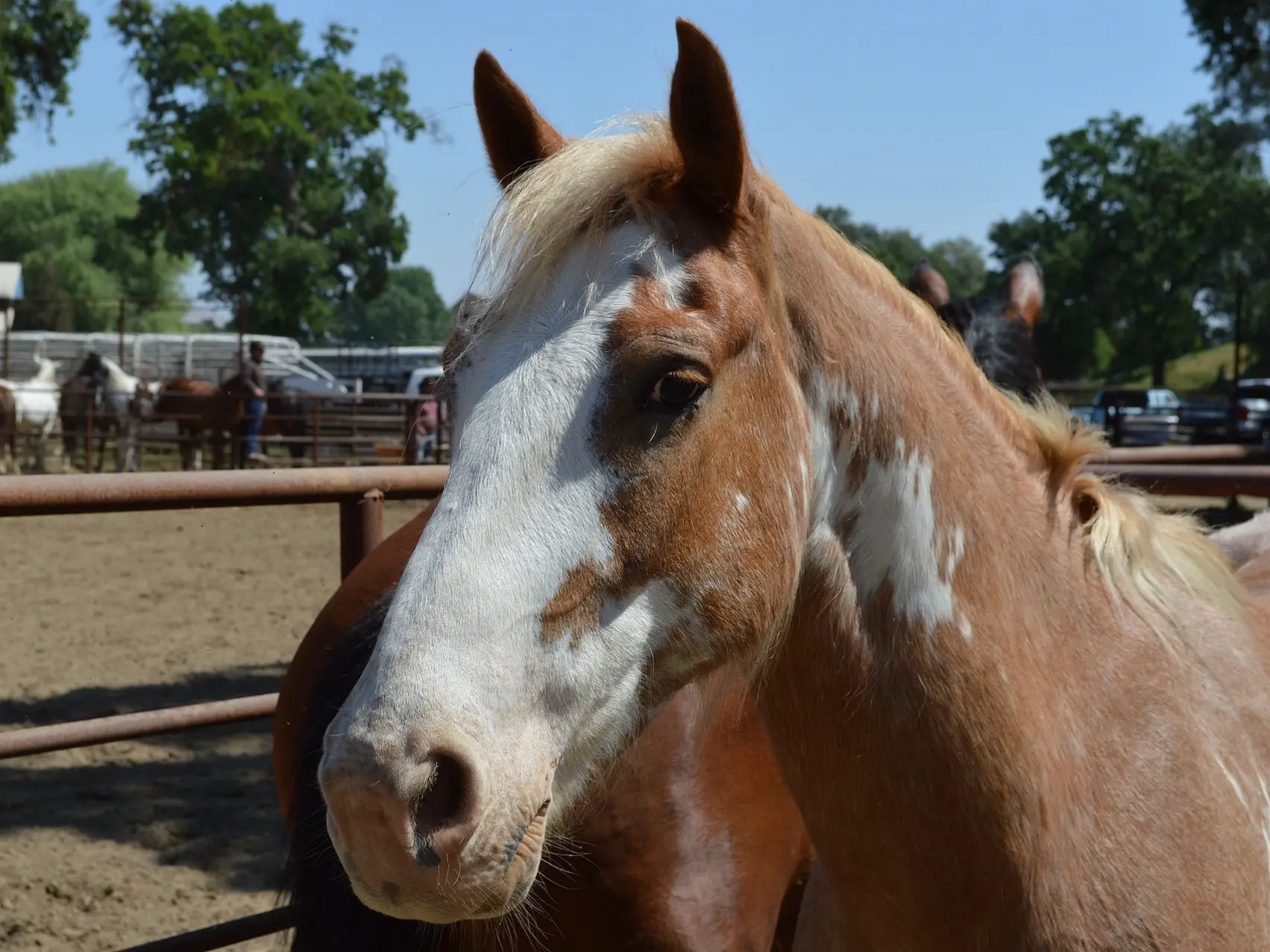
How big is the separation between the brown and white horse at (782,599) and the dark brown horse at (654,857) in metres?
0.28

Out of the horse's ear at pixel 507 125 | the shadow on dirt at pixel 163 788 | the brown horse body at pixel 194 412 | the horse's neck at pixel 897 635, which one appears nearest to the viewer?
the horse's neck at pixel 897 635

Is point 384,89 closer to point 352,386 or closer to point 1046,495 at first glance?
point 352,386

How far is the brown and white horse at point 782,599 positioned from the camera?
1339 mm

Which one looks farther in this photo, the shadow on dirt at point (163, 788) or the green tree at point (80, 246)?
the green tree at point (80, 246)

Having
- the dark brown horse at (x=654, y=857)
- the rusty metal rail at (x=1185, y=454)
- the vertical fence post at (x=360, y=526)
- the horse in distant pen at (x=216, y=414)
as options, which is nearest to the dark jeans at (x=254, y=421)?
the horse in distant pen at (x=216, y=414)

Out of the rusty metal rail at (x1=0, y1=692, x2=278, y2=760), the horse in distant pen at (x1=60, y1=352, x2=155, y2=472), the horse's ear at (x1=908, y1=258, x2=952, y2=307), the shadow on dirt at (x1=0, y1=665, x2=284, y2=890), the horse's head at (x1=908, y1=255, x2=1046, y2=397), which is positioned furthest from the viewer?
the horse in distant pen at (x1=60, y1=352, x2=155, y2=472)

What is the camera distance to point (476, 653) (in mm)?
1318

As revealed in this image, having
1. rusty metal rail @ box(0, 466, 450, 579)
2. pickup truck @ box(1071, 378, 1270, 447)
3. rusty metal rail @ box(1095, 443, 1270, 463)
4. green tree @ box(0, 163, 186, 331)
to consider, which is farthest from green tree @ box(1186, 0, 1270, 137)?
green tree @ box(0, 163, 186, 331)

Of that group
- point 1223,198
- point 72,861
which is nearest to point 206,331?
point 1223,198

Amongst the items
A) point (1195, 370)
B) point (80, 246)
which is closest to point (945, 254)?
point (1195, 370)

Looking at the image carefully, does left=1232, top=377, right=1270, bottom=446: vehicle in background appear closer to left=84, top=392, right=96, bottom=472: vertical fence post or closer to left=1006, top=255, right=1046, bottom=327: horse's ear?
left=1006, top=255, right=1046, bottom=327: horse's ear

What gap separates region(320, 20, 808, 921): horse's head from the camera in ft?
4.24

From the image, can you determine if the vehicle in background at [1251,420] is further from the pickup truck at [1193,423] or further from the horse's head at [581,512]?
the horse's head at [581,512]

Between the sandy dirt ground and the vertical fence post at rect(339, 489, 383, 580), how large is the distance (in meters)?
1.20
